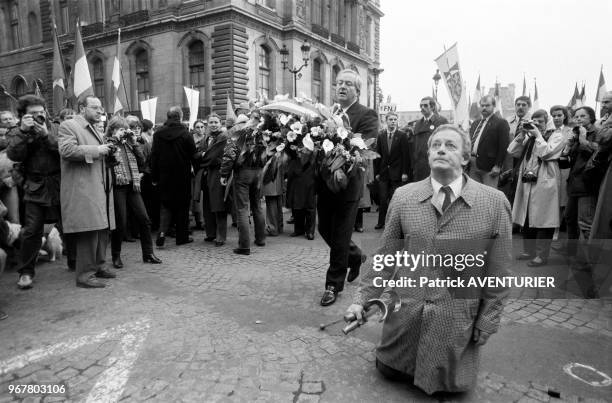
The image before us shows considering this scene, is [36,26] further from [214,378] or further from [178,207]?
[214,378]

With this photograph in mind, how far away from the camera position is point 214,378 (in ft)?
9.78

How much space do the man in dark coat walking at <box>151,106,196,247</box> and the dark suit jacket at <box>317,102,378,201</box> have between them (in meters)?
3.51

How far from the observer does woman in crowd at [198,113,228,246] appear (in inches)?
280

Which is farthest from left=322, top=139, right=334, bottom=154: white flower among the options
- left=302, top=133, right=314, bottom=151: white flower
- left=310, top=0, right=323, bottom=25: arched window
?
left=310, top=0, right=323, bottom=25: arched window

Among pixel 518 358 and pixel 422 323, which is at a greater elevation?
pixel 422 323

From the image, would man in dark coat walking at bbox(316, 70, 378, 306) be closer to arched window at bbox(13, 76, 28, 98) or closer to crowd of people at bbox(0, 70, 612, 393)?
crowd of people at bbox(0, 70, 612, 393)

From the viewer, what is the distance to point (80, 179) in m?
4.84

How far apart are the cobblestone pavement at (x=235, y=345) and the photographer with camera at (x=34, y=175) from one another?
44 cm

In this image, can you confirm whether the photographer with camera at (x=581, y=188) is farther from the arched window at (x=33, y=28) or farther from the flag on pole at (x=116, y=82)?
the arched window at (x=33, y=28)

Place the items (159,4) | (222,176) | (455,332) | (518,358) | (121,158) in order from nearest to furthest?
1. (455,332)
2. (518,358)
3. (121,158)
4. (222,176)
5. (159,4)

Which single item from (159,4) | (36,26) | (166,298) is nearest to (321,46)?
(159,4)

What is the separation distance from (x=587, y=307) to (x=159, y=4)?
2949 centimetres

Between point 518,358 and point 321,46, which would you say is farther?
point 321,46

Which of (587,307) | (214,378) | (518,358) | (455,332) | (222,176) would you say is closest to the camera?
(455,332)
